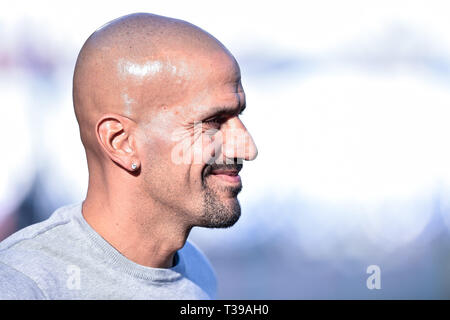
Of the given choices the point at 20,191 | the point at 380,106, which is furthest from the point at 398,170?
the point at 20,191

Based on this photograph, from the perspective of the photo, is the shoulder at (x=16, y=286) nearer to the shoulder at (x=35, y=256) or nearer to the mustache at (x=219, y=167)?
the shoulder at (x=35, y=256)

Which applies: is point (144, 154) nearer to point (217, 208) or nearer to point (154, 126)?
point (154, 126)

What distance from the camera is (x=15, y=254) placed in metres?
2.04

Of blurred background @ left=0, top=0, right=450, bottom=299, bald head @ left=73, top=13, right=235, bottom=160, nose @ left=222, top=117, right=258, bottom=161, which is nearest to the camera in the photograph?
bald head @ left=73, top=13, right=235, bottom=160

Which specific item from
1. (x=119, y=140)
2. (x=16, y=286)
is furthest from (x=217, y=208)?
(x=16, y=286)

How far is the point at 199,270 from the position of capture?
2.61 m

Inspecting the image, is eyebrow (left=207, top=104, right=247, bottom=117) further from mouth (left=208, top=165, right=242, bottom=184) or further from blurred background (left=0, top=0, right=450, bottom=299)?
blurred background (left=0, top=0, right=450, bottom=299)

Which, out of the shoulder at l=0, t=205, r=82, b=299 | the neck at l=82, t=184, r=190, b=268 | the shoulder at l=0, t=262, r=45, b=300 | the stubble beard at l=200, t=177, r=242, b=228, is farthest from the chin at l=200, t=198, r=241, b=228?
the shoulder at l=0, t=262, r=45, b=300

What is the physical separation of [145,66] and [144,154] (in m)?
0.29

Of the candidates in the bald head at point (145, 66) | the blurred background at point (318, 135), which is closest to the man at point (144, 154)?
the bald head at point (145, 66)

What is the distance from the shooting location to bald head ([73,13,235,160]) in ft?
6.84

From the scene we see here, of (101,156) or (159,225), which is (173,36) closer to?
(101,156)
